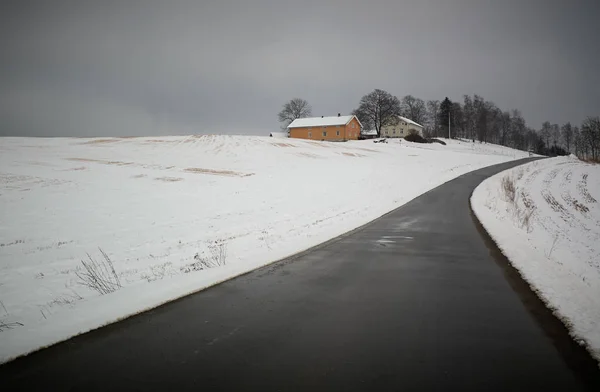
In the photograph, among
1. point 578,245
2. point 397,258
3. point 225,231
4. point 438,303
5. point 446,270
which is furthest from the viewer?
point 225,231

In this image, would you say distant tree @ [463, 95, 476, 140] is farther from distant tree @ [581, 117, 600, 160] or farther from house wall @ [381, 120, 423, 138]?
distant tree @ [581, 117, 600, 160]

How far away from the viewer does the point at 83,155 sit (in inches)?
1385

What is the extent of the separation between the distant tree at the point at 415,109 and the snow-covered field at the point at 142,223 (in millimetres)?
110048

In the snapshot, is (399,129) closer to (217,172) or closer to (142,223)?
(217,172)

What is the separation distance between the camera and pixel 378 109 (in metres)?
96.4

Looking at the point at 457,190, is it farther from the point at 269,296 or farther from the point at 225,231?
the point at 269,296

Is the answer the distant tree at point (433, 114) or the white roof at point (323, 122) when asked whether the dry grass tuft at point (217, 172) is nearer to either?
the white roof at point (323, 122)

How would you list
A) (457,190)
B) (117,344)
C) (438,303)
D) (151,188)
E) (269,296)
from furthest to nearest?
(457,190) < (151,188) < (269,296) < (438,303) < (117,344)

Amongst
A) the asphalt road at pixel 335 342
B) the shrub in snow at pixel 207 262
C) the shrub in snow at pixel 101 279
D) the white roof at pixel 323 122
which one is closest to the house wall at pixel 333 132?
the white roof at pixel 323 122

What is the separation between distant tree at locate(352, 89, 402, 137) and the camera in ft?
313

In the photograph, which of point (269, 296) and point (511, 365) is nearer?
point (511, 365)

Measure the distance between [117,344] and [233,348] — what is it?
1602mm

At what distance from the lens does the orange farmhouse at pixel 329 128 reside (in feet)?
288

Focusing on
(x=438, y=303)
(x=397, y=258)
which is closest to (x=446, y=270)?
(x=397, y=258)
